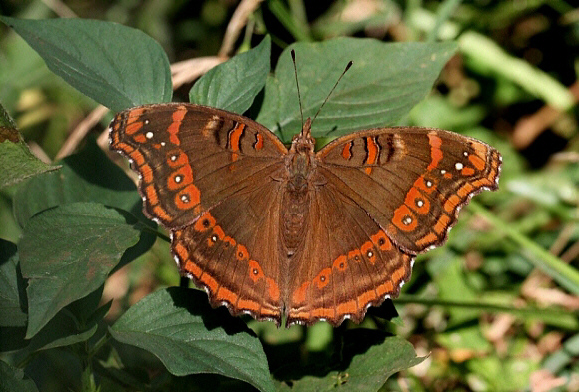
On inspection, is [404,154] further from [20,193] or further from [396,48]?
[20,193]

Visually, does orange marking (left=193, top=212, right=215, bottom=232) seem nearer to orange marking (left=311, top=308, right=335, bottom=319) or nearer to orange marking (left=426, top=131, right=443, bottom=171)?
orange marking (left=311, top=308, right=335, bottom=319)

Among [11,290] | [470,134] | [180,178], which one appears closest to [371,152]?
[180,178]

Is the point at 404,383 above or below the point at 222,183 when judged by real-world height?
below

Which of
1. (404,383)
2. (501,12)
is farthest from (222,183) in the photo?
(501,12)

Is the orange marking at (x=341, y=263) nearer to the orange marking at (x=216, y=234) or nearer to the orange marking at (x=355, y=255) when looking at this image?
the orange marking at (x=355, y=255)

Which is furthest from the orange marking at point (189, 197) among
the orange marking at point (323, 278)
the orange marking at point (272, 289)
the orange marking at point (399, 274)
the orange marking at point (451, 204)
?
the orange marking at point (451, 204)

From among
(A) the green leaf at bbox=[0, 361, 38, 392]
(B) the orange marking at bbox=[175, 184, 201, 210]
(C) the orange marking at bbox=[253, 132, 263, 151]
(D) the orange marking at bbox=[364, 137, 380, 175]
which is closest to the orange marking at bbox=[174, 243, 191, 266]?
(B) the orange marking at bbox=[175, 184, 201, 210]
